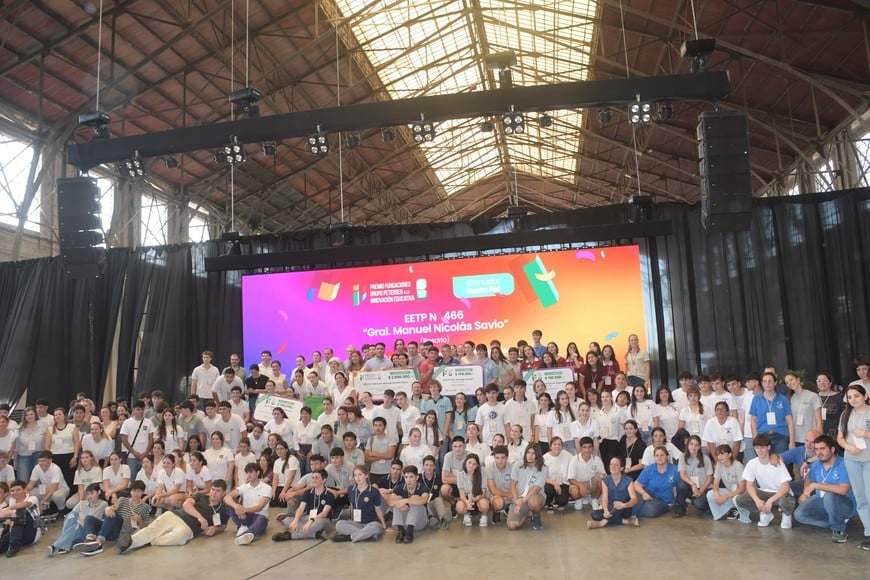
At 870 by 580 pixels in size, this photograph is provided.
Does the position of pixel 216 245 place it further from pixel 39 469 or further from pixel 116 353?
pixel 39 469

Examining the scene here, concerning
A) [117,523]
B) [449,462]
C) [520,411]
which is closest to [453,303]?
[520,411]

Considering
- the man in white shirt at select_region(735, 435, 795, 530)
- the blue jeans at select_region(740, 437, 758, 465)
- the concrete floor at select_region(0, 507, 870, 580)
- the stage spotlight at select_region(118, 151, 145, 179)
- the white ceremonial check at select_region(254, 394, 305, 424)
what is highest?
the stage spotlight at select_region(118, 151, 145, 179)

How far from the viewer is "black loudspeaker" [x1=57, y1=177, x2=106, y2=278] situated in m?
8.34

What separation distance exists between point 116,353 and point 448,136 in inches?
475

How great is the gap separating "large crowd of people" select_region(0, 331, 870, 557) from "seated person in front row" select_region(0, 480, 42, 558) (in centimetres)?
2

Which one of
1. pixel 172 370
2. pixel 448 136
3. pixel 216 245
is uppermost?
pixel 448 136

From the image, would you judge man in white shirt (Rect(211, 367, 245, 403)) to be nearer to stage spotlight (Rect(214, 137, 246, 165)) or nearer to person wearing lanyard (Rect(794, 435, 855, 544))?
stage spotlight (Rect(214, 137, 246, 165))

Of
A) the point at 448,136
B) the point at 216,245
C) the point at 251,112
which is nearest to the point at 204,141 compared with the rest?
the point at 251,112

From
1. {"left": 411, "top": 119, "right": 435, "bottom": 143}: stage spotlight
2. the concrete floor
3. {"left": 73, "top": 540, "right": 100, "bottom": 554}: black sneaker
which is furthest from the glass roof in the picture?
{"left": 73, "top": 540, "right": 100, "bottom": 554}: black sneaker

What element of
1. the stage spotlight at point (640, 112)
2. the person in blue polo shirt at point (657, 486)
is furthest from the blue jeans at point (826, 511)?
the stage spotlight at point (640, 112)

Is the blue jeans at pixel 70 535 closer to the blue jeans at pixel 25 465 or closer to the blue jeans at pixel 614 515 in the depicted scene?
the blue jeans at pixel 25 465

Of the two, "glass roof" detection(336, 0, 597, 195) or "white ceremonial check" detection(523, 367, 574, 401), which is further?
"glass roof" detection(336, 0, 597, 195)

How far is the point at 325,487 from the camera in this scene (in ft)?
22.8

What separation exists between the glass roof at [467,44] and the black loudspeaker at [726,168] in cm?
602
